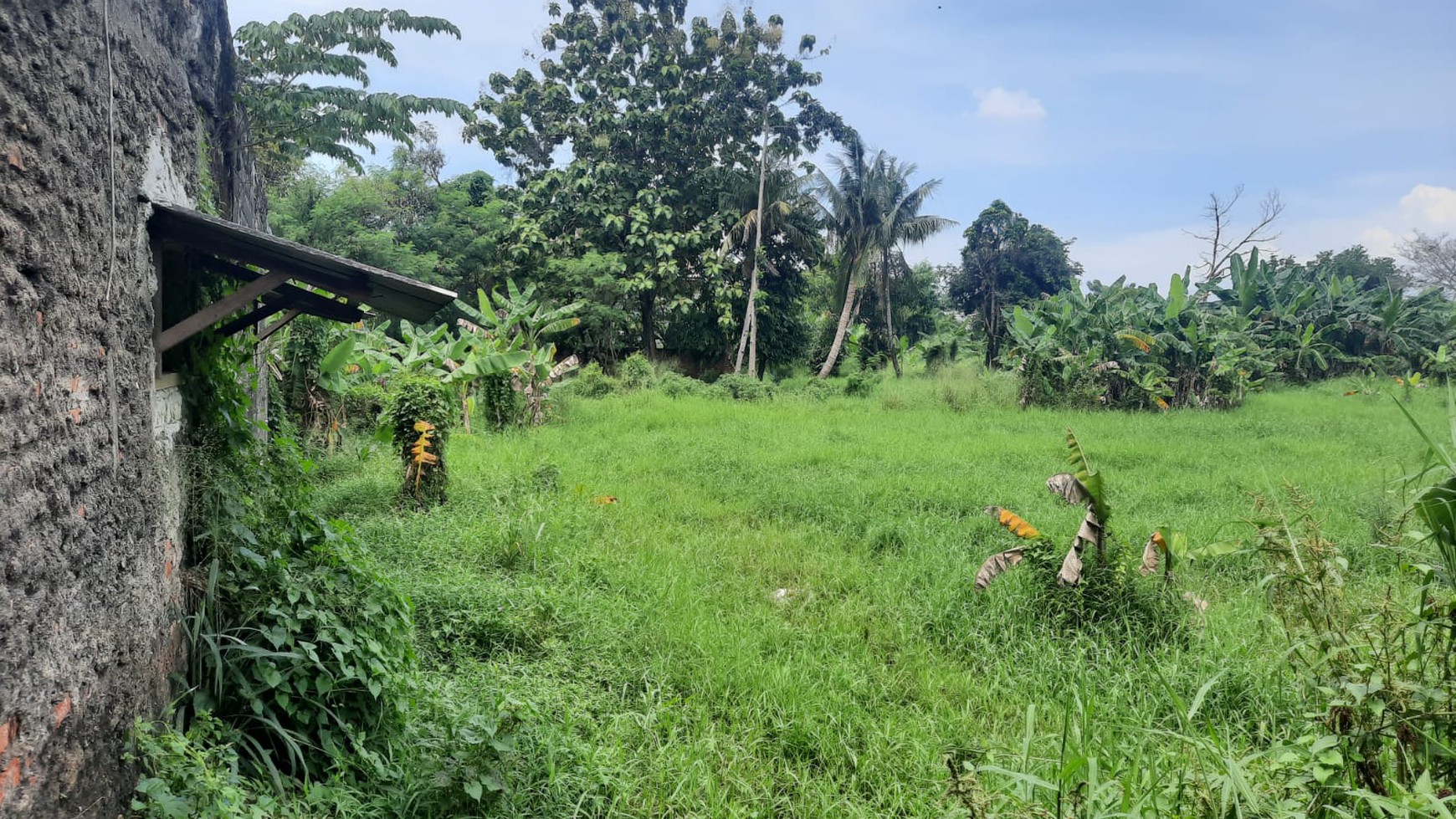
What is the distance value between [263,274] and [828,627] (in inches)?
133

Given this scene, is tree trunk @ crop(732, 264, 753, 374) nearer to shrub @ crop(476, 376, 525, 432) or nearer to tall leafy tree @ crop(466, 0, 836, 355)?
tall leafy tree @ crop(466, 0, 836, 355)

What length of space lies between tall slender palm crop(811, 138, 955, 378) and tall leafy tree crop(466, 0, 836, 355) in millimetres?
1881

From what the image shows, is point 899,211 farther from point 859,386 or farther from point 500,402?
point 500,402

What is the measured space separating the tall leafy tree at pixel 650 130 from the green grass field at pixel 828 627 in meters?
13.3

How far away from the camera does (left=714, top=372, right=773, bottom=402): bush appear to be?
16984mm

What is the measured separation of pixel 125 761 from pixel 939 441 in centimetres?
910

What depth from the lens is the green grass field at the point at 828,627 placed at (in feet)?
9.53

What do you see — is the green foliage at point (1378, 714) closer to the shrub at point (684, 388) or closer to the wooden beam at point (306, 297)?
the wooden beam at point (306, 297)

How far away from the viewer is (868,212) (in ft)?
69.8

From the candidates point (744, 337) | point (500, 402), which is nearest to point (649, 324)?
point (744, 337)

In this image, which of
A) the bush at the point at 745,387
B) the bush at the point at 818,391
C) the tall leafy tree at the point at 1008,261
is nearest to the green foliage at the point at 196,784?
the bush at the point at 745,387

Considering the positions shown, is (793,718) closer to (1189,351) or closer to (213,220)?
(213,220)

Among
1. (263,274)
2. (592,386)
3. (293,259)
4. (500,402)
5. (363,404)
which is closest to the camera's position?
(293,259)

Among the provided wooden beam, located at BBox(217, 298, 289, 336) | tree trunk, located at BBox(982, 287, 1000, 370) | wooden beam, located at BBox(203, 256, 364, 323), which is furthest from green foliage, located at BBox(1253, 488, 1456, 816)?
tree trunk, located at BBox(982, 287, 1000, 370)
